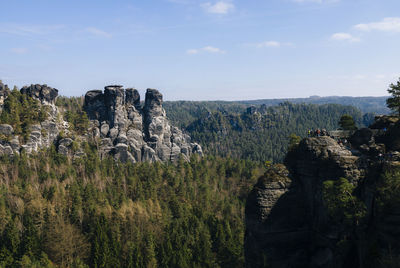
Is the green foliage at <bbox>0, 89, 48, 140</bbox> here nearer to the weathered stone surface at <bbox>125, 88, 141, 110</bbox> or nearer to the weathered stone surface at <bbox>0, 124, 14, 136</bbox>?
the weathered stone surface at <bbox>0, 124, 14, 136</bbox>

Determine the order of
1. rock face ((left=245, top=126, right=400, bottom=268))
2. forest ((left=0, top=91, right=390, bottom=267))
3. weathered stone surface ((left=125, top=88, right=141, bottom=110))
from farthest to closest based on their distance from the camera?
weathered stone surface ((left=125, top=88, right=141, bottom=110)) → forest ((left=0, top=91, right=390, bottom=267)) → rock face ((left=245, top=126, right=400, bottom=268))

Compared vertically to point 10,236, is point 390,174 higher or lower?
higher

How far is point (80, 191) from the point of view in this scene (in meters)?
92.0

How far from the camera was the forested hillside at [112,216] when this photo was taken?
68.8 metres

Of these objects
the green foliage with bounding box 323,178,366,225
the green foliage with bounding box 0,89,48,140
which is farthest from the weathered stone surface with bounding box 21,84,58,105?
the green foliage with bounding box 323,178,366,225

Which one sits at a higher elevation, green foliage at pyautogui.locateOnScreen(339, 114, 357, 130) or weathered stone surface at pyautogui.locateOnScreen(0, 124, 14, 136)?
green foliage at pyautogui.locateOnScreen(339, 114, 357, 130)

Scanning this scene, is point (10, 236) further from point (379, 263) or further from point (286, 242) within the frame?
point (379, 263)

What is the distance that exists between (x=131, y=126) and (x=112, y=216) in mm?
82152

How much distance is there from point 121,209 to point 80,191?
16.9 metres

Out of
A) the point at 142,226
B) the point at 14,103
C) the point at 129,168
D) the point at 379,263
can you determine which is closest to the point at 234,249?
the point at 142,226

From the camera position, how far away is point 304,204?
A: 41688mm

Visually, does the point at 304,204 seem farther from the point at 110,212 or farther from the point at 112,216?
the point at 110,212

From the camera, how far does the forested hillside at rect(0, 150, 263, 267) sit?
6875 cm

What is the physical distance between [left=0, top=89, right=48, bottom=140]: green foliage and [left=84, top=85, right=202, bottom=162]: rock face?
25.4 meters
